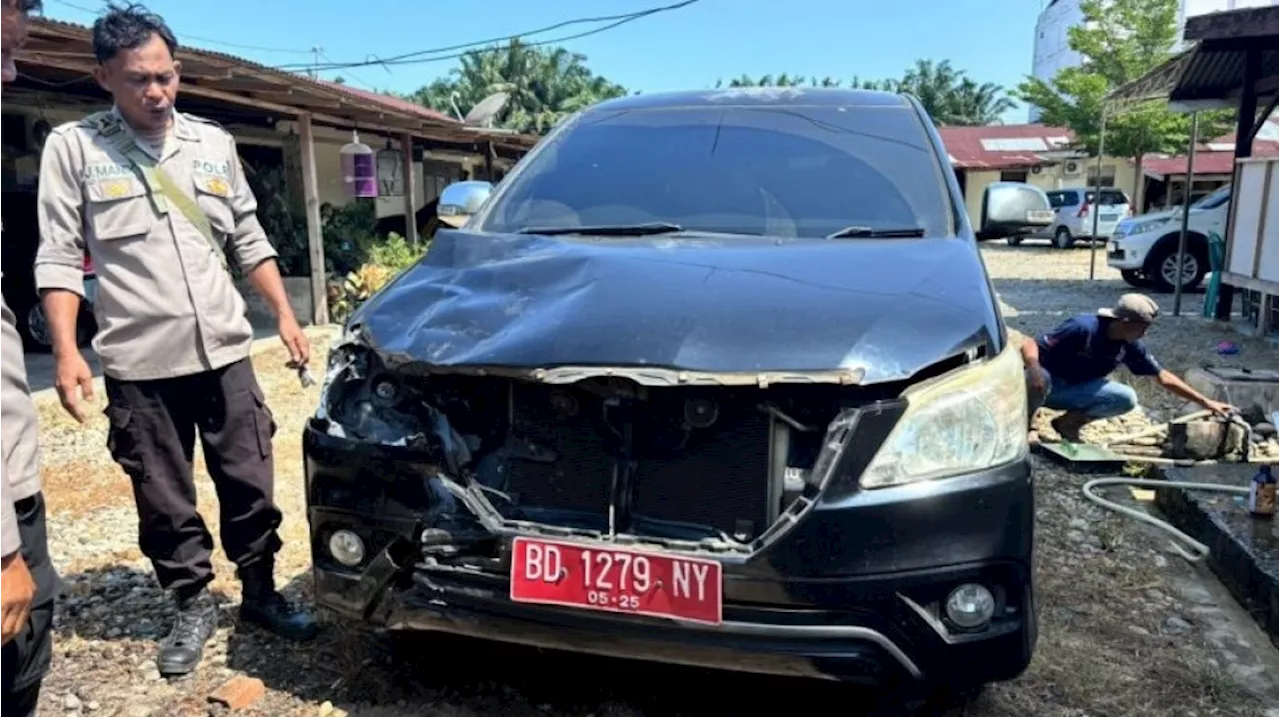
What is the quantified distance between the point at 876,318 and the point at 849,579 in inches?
21.3

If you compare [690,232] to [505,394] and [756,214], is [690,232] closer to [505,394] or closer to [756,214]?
[756,214]

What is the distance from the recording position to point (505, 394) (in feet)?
7.00

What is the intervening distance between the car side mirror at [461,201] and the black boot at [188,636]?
1408 mm

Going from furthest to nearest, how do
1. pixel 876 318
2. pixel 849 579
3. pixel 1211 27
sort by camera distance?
pixel 1211 27 → pixel 876 318 → pixel 849 579

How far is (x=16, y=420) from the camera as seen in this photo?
5.39 ft

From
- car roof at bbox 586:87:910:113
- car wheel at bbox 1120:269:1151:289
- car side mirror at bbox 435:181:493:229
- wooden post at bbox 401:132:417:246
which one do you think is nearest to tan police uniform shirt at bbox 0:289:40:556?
car side mirror at bbox 435:181:493:229

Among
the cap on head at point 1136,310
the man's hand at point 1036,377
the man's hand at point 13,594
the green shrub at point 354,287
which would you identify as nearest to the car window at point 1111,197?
the green shrub at point 354,287

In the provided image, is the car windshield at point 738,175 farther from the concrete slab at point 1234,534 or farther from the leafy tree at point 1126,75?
the leafy tree at point 1126,75

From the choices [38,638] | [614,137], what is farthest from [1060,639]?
[38,638]

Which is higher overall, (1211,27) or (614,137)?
(1211,27)

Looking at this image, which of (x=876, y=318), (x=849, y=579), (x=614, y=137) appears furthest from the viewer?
(x=614, y=137)

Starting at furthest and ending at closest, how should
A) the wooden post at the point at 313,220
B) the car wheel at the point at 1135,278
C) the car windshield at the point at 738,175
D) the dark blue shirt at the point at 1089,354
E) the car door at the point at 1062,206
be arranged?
the car door at the point at 1062,206 → the car wheel at the point at 1135,278 → the wooden post at the point at 313,220 → the dark blue shirt at the point at 1089,354 → the car windshield at the point at 738,175

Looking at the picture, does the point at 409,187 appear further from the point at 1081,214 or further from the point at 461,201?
the point at 1081,214

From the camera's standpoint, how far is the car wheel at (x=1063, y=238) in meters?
22.5
